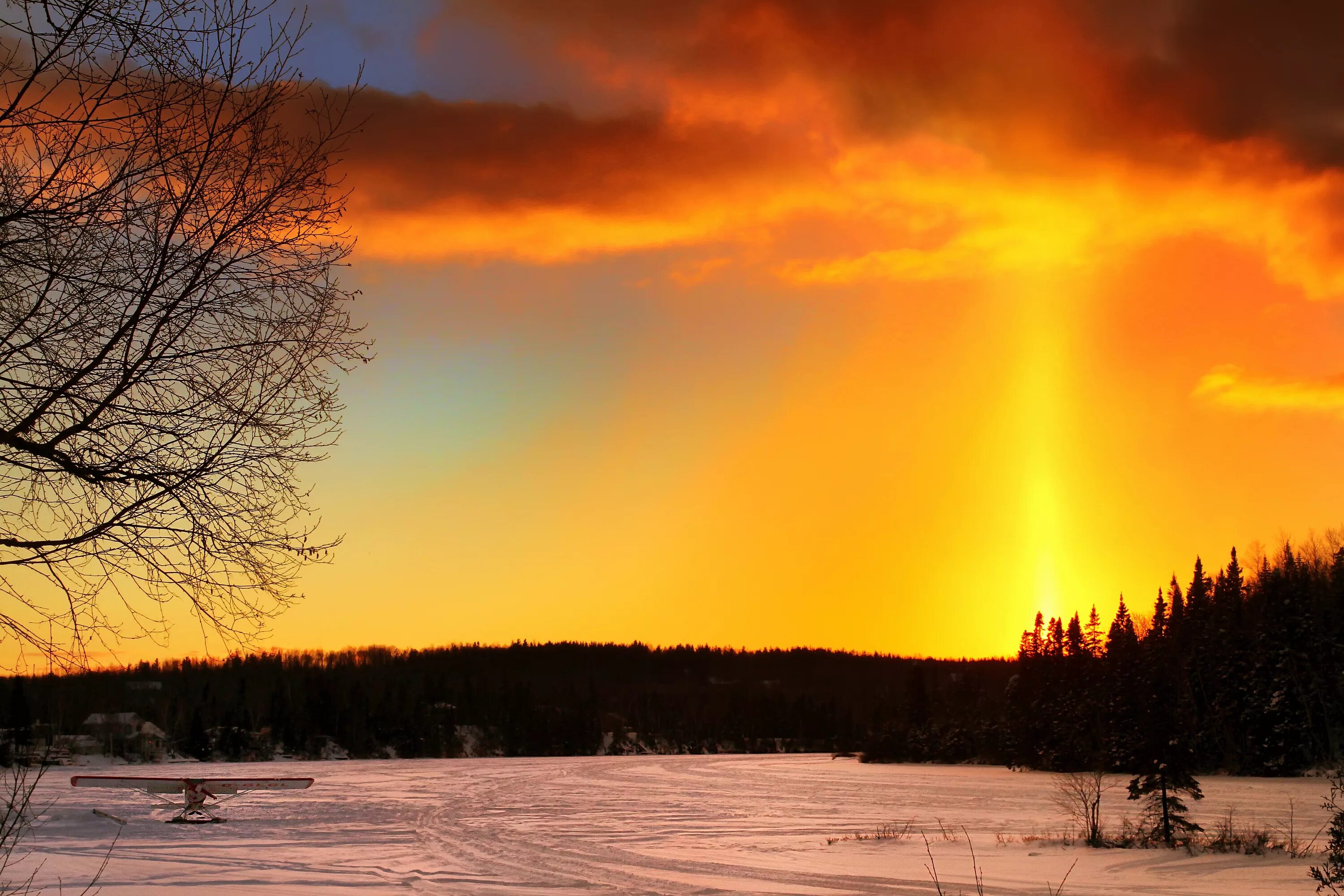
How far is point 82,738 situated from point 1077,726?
108980 mm

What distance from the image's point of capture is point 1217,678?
76.6m

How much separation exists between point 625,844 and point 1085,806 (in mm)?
14174

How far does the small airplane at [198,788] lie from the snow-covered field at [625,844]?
0.88 meters

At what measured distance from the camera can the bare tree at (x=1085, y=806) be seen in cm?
2700

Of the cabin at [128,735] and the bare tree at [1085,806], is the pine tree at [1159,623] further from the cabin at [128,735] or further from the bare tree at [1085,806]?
the cabin at [128,735]

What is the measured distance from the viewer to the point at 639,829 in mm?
32031

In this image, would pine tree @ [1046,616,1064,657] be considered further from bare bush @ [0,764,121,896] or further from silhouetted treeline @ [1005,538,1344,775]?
bare bush @ [0,764,121,896]

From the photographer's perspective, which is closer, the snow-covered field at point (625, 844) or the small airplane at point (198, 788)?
the snow-covered field at point (625, 844)

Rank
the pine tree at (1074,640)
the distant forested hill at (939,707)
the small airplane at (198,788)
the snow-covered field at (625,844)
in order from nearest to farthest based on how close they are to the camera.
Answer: the snow-covered field at (625,844)
the small airplane at (198,788)
the distant forested hill at (939,707)
the pine tree at (1074,640)

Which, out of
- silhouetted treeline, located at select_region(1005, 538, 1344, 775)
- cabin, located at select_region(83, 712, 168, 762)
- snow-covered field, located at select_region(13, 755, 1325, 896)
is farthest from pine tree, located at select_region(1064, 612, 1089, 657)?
cabin, located at select_region(83, 712, 168, 762)

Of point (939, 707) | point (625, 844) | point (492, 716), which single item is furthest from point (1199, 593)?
point (492, 716)

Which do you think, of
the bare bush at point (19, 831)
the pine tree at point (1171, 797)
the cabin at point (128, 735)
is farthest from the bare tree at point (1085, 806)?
the cabin at point (128, 735)

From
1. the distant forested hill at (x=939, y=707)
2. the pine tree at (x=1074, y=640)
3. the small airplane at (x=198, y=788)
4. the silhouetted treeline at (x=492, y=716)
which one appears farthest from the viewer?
the silhouetted treeline at (x=492, y=716)

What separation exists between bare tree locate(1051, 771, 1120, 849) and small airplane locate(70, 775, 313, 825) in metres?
25.0
